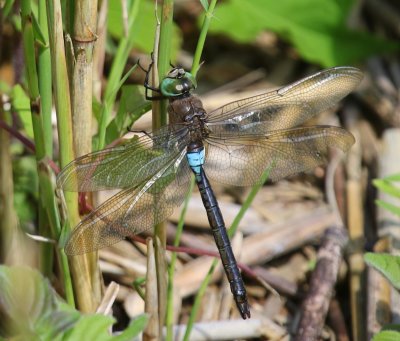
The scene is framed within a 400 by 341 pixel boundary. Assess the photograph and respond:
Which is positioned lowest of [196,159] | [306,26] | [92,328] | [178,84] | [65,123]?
[92,328]

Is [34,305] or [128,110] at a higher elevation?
[128,110]

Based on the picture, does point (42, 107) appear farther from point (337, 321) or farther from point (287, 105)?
point (337, 321)

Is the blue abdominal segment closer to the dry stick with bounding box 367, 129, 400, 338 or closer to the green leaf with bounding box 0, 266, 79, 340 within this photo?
the dry stick with bounding box 367, 129, 400, 338

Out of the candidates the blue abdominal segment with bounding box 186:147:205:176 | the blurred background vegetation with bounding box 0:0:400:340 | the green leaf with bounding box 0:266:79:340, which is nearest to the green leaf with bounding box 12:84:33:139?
the blurred background vegetation with bounding box 0:0:400:340

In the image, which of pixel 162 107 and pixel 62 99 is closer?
pixel 62 99

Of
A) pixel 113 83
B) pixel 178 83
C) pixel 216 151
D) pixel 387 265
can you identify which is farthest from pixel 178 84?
pixel 387 265

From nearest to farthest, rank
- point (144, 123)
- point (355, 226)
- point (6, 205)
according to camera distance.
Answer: point (6, 205) < point (355, 226) < point (144, 123)
